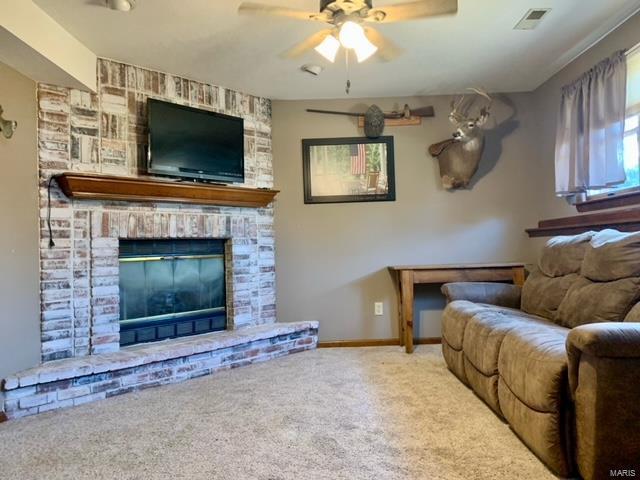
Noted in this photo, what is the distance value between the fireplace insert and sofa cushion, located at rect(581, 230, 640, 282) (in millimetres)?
2637

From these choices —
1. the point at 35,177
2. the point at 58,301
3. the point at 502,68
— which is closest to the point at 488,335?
the point at 502,68

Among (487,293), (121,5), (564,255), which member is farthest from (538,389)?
(121,5)

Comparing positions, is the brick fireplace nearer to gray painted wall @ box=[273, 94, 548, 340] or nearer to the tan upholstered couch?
gray painted wall @ box=[273, 94, 548, 340]

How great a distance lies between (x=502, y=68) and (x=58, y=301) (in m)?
3.61

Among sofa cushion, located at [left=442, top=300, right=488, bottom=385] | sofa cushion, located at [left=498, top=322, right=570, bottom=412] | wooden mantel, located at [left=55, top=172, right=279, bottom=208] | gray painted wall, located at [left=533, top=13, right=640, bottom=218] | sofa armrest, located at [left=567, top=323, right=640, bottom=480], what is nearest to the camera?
sofa armrest, located at [left=567, top=323, right=640, bottom=480]

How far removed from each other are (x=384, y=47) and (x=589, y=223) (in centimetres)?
189

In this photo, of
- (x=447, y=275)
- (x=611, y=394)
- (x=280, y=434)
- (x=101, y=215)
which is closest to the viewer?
(x=611, y=394)

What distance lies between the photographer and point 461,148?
3.69 metres

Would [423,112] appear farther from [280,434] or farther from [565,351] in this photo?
[280,434]

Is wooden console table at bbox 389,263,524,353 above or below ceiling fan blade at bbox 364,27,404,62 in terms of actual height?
below

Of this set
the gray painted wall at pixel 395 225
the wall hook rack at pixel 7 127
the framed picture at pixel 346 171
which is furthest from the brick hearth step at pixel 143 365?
the wall hook rack at pixel 7 127

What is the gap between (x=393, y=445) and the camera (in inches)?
72.8

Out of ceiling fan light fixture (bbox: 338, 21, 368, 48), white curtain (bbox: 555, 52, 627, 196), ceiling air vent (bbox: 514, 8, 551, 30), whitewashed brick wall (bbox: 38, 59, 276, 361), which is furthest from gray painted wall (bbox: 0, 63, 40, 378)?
white curtain (bbox: 555, 52, 627, 196)

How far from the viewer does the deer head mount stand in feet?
11.7
